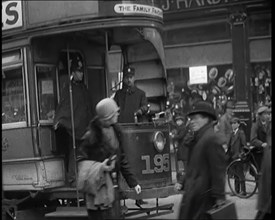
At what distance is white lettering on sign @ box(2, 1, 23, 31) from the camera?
6.86m

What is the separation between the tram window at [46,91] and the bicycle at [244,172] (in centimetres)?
338

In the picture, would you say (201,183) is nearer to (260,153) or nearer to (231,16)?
(260,153)

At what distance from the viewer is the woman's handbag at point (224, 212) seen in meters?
4.54

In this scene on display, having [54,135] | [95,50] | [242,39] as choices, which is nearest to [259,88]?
[242,39]

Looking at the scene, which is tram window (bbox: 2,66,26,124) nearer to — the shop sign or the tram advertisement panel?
the tram advertisement panel

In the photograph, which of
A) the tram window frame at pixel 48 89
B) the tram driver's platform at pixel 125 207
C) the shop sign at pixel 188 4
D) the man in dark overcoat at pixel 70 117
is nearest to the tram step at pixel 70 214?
the tram driver's platform at pixel 125 207

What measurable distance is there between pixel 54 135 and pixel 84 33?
1.37 m

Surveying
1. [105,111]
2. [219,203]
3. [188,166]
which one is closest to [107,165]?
Result: [105,111]

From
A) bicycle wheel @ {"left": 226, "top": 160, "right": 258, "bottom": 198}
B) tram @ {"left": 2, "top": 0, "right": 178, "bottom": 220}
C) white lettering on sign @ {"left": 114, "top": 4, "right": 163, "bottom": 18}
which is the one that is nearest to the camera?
white lettering on sign @ {"left": 114, "top": 4, "right": 163, "bottom": 18}

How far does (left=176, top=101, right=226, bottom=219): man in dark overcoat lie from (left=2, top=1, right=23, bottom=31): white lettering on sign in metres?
3.09

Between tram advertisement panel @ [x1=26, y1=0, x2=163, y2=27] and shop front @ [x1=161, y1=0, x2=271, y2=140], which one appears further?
shop front @ [x1=161, y1=0, x2=271, y2=140]

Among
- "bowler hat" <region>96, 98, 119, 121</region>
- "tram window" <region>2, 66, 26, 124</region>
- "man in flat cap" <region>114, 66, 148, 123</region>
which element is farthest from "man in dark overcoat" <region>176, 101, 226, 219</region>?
"tram window" <region>2, 66, 26, 124</region>

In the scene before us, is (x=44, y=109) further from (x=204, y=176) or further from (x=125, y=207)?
(x=204, y=176)

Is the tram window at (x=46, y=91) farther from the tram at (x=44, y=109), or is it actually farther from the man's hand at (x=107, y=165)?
the man's hand at (x=107, y=165)
